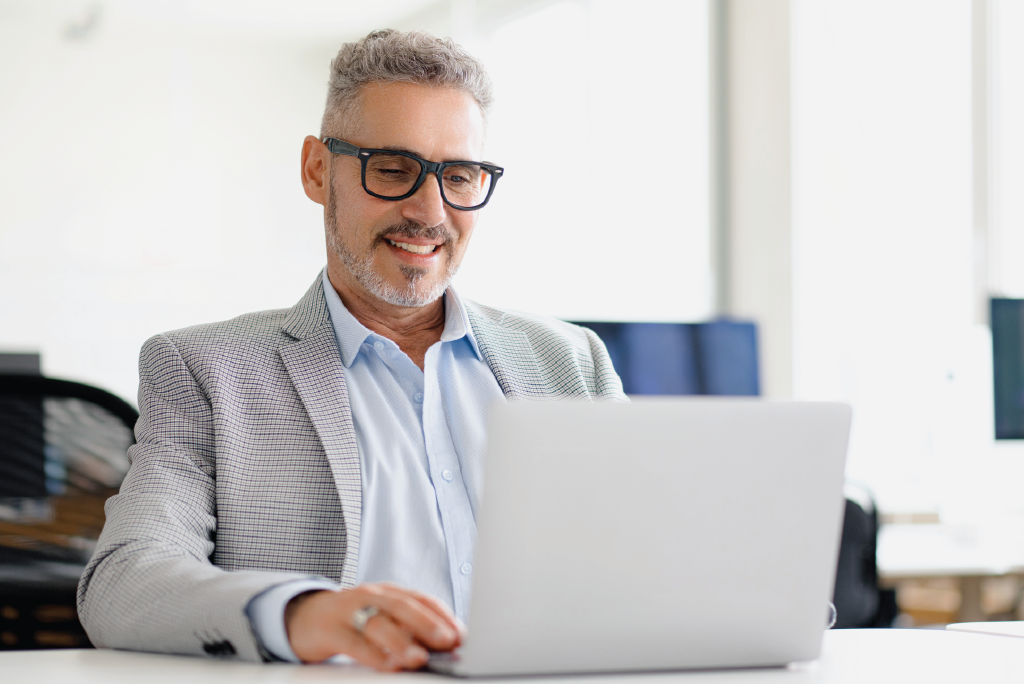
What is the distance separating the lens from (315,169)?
1601 millimetres

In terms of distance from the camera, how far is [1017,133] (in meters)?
3.25

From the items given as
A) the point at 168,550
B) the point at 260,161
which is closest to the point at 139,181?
the point at 260,161

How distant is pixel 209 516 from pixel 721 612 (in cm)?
66

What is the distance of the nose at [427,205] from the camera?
143 centimetres

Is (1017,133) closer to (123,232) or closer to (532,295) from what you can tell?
(532,295)

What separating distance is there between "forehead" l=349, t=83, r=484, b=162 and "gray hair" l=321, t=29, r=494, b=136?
0.02 m

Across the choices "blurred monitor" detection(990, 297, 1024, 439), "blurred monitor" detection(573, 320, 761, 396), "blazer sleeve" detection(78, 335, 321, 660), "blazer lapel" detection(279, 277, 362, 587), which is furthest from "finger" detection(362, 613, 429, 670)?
"blurred monitor" detection(990, 297, 1024, 439)

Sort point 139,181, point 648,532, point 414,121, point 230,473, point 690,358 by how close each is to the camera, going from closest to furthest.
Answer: point 648,532, point 230,473, point 414,121, point 690,358, point 139,181

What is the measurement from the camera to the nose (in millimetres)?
1435

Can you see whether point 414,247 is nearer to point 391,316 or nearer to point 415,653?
point 391,316

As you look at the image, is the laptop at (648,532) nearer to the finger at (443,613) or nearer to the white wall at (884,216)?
the finger at (443,613)

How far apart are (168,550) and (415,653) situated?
375mm

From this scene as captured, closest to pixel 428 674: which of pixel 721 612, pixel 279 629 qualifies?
pixel 279 629

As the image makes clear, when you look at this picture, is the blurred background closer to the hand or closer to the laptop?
the laptop
